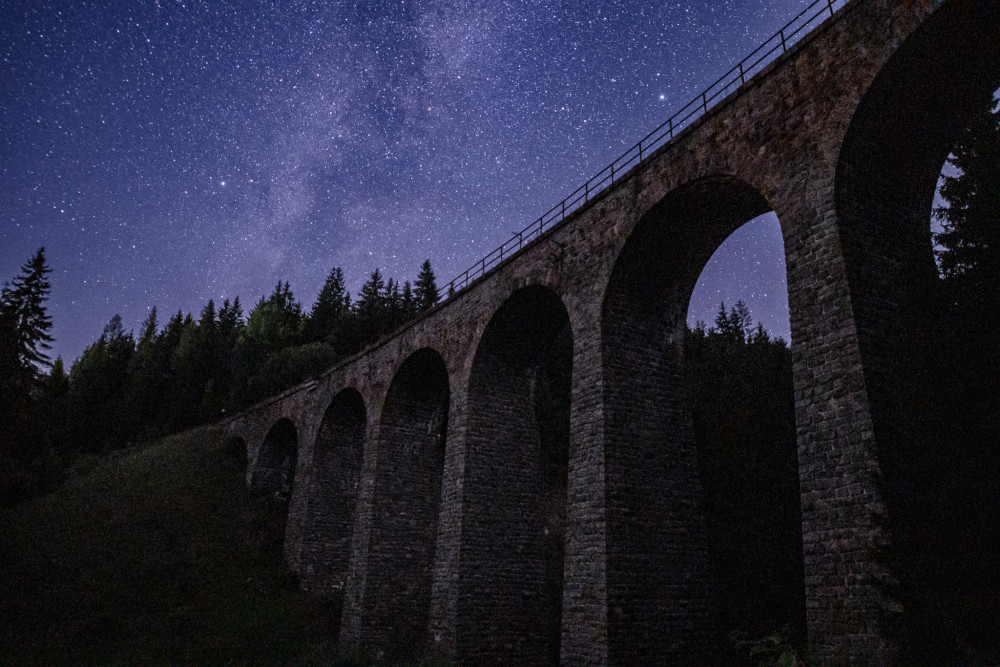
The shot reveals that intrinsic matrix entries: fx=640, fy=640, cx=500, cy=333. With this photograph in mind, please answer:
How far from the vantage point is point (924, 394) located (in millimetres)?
6789

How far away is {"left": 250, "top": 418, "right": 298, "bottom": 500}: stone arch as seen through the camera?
1286 inches

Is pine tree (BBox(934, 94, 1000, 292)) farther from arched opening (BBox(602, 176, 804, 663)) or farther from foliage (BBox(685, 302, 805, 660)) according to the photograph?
foliage (BBox(685, 302, 805, 660))

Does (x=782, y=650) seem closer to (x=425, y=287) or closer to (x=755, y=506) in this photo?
(x=755, y=506)

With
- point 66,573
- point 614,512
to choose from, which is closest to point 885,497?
point 614,512

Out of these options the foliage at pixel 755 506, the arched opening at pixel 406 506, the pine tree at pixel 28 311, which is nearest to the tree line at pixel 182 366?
the pine tree at pixel 28 311

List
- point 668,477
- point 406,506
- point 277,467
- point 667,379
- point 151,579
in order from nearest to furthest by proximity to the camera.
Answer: point 668,477, point 667,379, point 406,506, point 151,579, point 277,467

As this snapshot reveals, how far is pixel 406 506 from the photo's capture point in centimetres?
2123

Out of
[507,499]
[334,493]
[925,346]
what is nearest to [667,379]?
[507,499]

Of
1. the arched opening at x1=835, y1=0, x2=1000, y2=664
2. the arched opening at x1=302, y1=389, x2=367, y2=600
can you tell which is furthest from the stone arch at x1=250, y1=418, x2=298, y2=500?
Result: the arched opening at x1=835, y1=0, x2=1000, y2=664

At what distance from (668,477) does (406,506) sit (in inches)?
432

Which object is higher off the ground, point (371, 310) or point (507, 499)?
point (371, 310)

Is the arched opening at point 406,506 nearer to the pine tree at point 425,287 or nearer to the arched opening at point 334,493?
the arched opening at point 334,493

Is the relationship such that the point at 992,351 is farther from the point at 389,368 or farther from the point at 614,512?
the point at 389,368

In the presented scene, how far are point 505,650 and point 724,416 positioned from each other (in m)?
9.13
